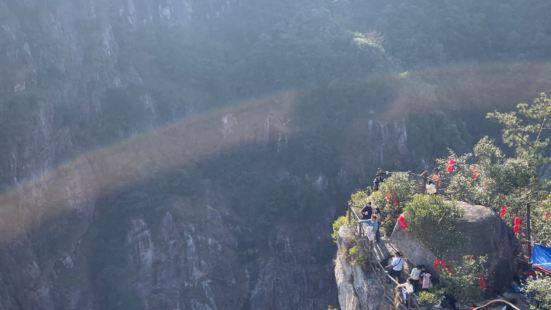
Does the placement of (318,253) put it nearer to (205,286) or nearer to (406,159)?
(205,286)

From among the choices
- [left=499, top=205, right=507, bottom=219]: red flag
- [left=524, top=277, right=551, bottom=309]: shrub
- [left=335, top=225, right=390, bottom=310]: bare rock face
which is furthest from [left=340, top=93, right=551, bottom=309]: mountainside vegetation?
[left=524, top=277, right=551, bottom=309]: shrub

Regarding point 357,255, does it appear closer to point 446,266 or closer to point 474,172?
point 446,266

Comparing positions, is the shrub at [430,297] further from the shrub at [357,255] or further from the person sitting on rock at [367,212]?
the person sitting on rock at [367,212]

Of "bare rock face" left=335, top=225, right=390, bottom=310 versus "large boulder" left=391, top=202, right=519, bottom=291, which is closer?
"large boulder" left=391, top=202, right=519, bottom=291

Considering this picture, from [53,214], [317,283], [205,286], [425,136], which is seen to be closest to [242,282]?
[205,286]

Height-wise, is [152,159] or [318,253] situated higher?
[152,159]

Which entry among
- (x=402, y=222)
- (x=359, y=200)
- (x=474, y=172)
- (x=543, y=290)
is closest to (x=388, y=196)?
(x=359, y=200)

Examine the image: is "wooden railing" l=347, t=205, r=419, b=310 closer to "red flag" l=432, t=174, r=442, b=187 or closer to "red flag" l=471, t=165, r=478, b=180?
"red flag" l=432, t=174, r=442, b=187

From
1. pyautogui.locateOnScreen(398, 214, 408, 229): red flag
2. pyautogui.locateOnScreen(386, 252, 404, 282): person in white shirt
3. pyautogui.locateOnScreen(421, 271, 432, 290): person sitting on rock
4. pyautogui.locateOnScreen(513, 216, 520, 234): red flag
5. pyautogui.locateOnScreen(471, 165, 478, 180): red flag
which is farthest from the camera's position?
pyautogui.locateOnScreen(471, 165, 478, 180): red flag
